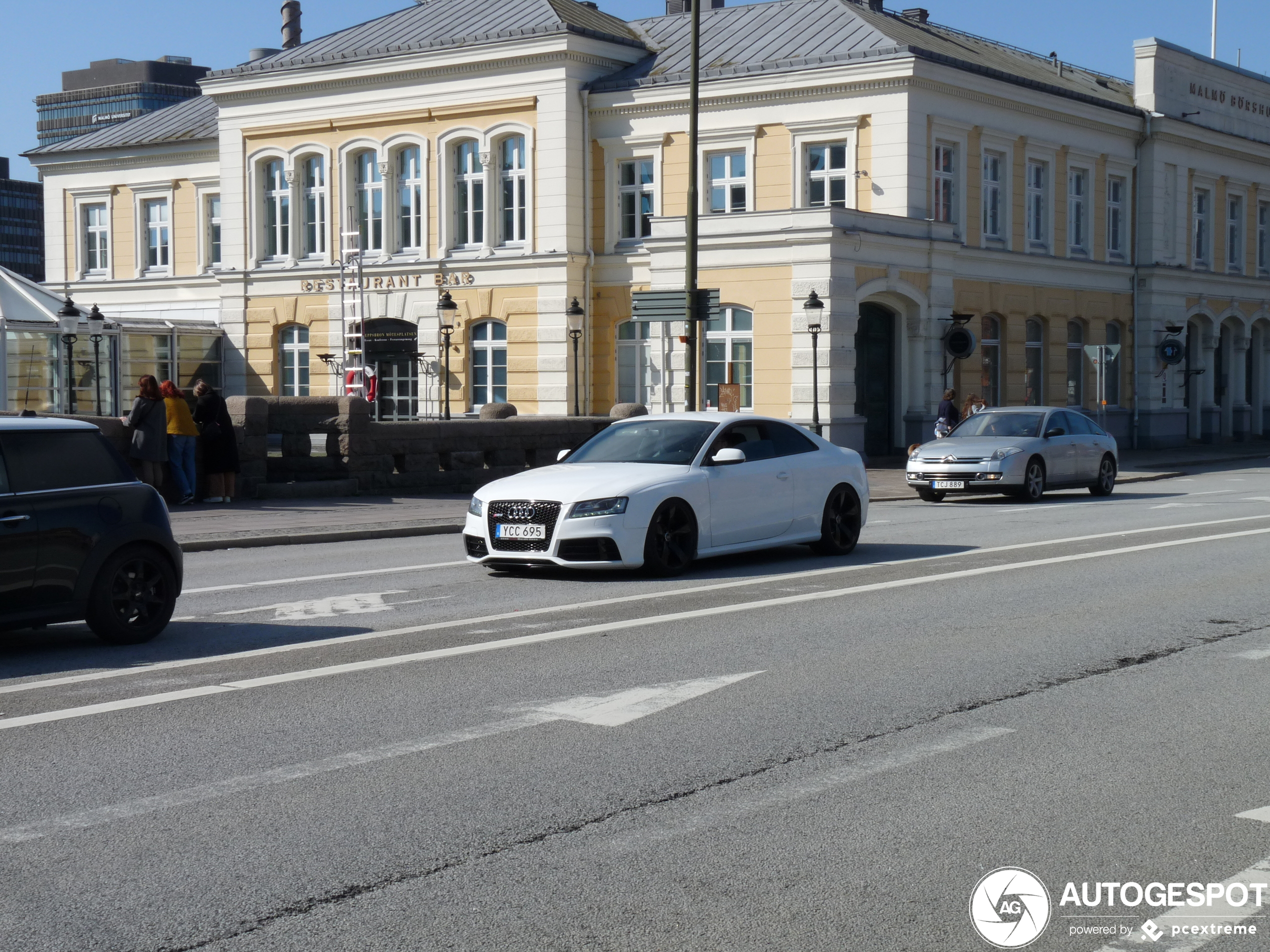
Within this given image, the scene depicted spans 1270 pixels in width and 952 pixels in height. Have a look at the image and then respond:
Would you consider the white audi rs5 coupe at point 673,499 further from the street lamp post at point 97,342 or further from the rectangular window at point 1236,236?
the rectangular window at point 1236,236

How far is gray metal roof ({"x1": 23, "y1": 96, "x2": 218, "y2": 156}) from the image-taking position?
172 ft

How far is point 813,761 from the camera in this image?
689 cm

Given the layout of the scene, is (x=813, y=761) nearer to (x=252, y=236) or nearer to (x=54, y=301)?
(x=54, y=301)

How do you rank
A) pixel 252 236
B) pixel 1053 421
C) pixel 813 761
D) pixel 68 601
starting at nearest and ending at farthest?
1. pixel 813 761
2. pixel 68 601
3. pixel 1053 421
4. pixel 252 236

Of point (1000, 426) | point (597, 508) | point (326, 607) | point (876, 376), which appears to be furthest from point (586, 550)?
point (876, 376)

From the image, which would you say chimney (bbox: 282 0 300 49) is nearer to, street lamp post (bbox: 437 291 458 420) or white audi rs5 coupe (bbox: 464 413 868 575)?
street lamp post (bbox: 437 291 458 420)

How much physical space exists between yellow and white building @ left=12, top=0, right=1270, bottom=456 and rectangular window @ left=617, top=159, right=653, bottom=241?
76 mm

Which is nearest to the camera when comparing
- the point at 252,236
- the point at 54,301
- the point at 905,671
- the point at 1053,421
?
the point at 905,671

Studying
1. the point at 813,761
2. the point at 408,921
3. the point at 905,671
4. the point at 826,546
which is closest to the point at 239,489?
the point at 826,546

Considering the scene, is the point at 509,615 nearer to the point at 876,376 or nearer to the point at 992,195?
the point at 876,376

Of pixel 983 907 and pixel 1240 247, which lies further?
pixel 1240 247

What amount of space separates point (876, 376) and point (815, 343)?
6174 millimetres

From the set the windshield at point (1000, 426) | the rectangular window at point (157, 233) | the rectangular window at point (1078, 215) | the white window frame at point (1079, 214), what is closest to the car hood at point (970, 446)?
the windshield at point (1000, 426)

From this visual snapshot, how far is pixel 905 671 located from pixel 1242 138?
47.6 meters
